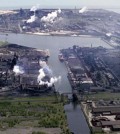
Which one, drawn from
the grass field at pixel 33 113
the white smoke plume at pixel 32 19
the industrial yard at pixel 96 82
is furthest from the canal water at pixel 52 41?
the grass field at pixel 33 113

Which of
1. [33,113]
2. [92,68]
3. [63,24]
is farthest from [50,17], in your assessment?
[33,113]

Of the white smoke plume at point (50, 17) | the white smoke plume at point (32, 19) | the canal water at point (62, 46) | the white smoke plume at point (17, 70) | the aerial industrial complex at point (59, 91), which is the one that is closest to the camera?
the aerial industrial complex at point (59, 91)

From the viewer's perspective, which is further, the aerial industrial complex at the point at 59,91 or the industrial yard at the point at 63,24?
the industrial yard at the point at 63,24

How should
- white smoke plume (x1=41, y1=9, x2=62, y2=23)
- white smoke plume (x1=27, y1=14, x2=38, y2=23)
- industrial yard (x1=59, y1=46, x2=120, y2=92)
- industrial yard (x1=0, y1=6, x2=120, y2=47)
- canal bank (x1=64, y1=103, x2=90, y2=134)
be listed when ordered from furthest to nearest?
white smoke plume (x1=41, y1=9, x2=62, y2=23)
white smoke plume (x1=27, y1=14, x2=38, y2=23)
industrial yard (x1=0, y1=6, x2=120, y2=47)
industrial yard (x1=59, y1=46, x2=120, y2=92)
canal bank (x1=64, y1=103, x2=90, y2=134)

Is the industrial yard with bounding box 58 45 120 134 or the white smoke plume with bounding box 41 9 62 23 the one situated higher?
the industrial yard with bounding box 58 45 120 134

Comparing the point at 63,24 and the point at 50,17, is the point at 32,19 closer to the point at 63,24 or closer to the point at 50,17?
the point at 50,17

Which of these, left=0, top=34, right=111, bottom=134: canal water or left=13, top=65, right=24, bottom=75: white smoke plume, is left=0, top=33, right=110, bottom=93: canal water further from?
left=13, top=65, right=24, bottom=75: white smoke plume

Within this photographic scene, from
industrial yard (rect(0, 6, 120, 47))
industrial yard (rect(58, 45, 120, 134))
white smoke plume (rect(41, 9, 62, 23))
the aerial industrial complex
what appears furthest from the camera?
white smoke plume (rect(41, 9, 62, 23))

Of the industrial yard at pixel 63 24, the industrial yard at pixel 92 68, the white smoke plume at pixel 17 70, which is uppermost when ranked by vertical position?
the white smoke plume at pixel 17 70

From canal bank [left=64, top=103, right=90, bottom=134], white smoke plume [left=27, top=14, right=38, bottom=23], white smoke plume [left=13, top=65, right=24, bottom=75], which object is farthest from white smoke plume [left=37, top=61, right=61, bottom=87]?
white smoke plume [left=27, top=14, right=38, bottom=23]

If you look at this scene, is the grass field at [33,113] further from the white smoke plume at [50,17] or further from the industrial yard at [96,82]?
the white smoke plume at [50,17]
